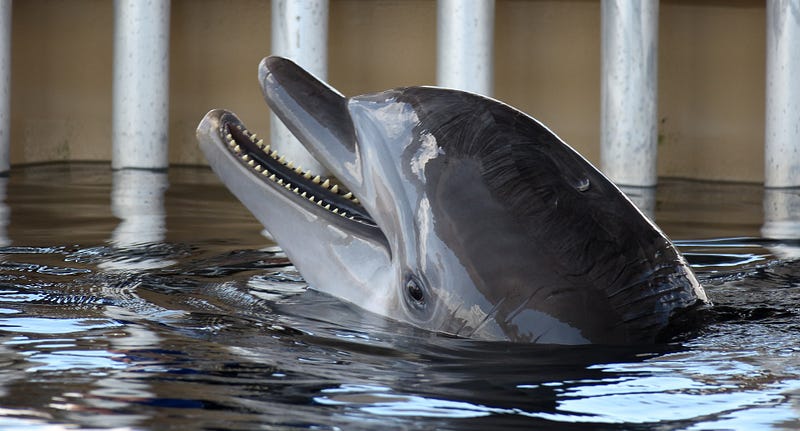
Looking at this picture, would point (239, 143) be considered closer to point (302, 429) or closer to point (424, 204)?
point (424, 204)

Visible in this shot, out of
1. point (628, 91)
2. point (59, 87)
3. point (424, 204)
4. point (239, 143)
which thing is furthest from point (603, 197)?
point (59, 87)

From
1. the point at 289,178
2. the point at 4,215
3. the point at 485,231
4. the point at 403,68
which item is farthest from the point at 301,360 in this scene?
the point at 403,68

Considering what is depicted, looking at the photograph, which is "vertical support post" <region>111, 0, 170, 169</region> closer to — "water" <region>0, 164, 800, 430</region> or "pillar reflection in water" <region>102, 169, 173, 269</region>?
"pillar reflection in water" <region>102, 169, 173, 269</region>

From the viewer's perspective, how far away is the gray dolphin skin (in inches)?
183

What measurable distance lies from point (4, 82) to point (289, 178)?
732 cm

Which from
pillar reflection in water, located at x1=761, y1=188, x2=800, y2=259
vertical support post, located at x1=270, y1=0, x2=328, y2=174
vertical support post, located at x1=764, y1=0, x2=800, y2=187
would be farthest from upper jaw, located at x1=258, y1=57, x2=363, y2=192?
vertical support post, located at x1=764, y1=0, x2=800, y2=187

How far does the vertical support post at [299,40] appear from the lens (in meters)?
12.5

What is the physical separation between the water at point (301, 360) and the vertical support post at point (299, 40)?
17.1 ft

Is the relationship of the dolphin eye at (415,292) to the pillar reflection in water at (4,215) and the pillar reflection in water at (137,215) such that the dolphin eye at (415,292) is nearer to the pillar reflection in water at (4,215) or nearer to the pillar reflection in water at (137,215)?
the pillar reflection in water at (137,215)

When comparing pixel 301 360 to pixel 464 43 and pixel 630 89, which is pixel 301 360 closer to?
pixel 464 43

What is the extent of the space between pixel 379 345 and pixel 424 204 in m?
0.52

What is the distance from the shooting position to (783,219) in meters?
9.80

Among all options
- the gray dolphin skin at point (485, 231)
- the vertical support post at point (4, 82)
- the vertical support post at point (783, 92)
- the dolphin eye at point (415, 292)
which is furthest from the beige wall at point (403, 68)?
the dolphin eye at point (415, 292)

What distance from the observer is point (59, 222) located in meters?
8.63
